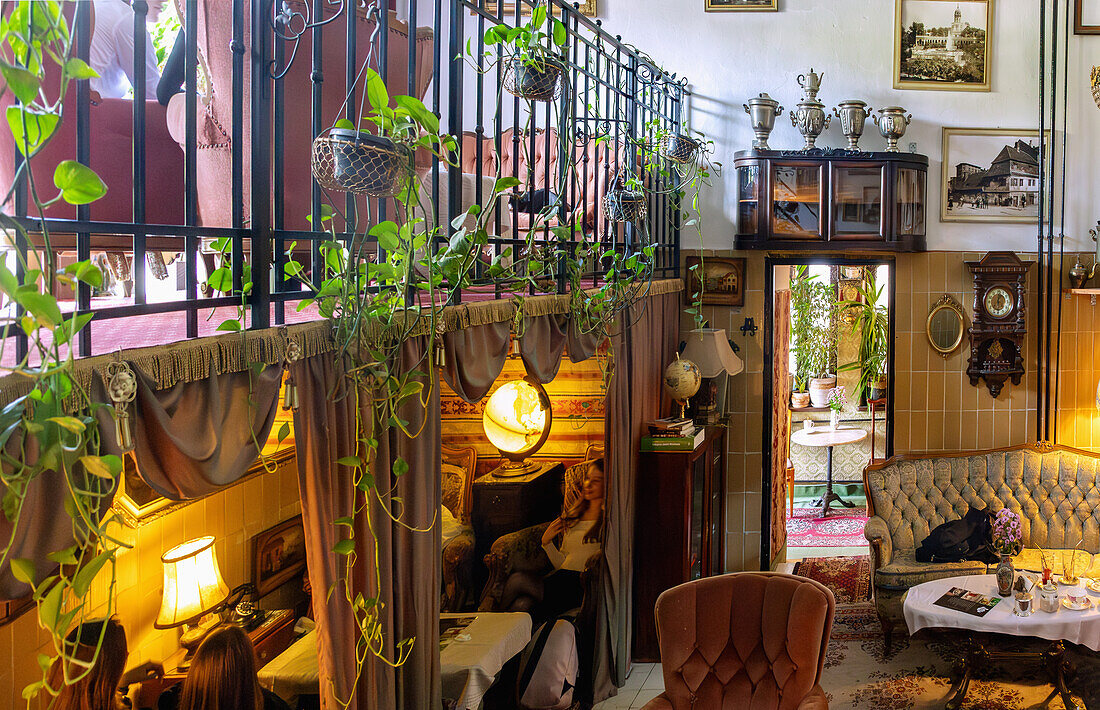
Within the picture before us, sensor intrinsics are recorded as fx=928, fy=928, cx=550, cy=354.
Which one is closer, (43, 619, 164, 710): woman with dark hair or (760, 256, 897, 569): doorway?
(43, 619, 164, 710): woman with dark hair

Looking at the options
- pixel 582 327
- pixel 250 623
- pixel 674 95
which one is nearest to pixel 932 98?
pixel 674 95

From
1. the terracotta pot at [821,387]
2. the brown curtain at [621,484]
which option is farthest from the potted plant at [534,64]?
the terracotta pot at [821,387]

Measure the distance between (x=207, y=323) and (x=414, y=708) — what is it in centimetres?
140

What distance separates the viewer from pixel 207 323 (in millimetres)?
2059

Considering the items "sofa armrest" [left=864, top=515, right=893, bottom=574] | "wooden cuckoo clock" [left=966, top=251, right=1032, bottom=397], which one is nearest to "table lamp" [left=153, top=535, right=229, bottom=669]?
"sofa armrest" [left=864, top=515, right=893, bottom=574]

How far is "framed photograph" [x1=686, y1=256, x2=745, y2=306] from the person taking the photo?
653cm

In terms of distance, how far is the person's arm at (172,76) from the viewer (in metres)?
2.05

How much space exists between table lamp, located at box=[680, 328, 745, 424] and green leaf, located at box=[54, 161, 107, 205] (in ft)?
16.8

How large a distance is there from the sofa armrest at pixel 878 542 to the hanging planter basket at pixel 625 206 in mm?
3030

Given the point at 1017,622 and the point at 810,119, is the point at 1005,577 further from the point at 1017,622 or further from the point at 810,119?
the point at 810,119

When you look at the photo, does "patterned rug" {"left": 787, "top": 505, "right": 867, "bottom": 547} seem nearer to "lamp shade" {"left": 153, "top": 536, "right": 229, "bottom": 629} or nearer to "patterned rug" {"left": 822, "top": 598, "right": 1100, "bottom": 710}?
"patterned rug" {"left": 822, "top": 598, "right": 1100, "bottom": 710}

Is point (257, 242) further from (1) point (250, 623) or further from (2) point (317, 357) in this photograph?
(1) point (250, 623)

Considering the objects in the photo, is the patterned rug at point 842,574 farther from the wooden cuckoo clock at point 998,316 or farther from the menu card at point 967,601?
the wooden cuckoo clock at point 998,316

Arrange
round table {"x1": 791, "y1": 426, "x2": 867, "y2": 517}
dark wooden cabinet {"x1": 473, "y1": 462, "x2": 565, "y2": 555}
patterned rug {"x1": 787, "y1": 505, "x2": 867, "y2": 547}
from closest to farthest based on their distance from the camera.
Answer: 1. dark wooden cabinet {"x1": 473, "y1": 462, "x2": 565, "y2": 555}
2. patterned rug {"x1": 787, "y1": 505, "x2": 867, "y2": 547}
3. round table {"x1": 791, "y1": 426, "x2": 867, "y2": 517}
